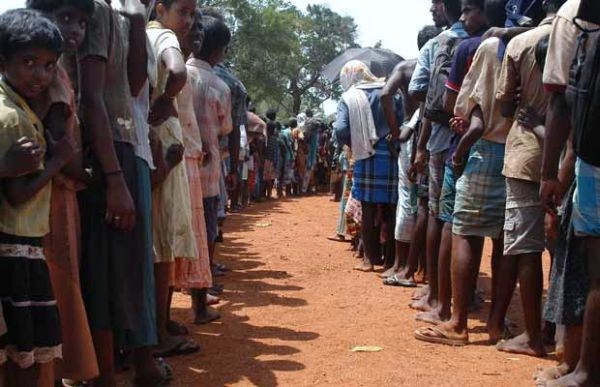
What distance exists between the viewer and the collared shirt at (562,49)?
3115 millimetres

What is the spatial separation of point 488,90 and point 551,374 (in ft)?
5.46

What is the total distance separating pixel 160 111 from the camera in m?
3.66

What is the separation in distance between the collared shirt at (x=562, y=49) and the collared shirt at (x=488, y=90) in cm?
99

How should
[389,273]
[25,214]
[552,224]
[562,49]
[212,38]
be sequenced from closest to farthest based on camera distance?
[25,214]
[562,49]
[552,224]
[212,38]
[389,273]

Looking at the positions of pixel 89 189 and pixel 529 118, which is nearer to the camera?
pixel 89 189

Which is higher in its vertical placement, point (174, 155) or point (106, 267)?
point (174, 155)

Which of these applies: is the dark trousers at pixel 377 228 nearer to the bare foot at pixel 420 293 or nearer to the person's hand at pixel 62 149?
the bare foot at pixel 420 293

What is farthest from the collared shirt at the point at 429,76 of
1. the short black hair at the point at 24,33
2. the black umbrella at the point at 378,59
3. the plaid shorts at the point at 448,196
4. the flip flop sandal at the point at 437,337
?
the black umbrella at the point at 378,59

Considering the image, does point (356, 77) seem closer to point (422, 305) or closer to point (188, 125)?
point (422, 305)

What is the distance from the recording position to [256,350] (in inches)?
167

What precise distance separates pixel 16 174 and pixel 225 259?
18.7ft

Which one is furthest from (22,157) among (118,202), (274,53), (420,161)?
(274,53)

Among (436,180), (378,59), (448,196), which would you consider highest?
(378,59)

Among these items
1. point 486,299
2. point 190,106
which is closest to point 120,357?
point 190,106
